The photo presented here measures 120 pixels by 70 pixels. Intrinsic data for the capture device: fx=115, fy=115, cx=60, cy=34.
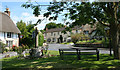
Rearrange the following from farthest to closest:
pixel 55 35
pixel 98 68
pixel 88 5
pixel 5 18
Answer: pixel 55 35 < pixel 5 18 < pixel 88 5 < pixel 98 68

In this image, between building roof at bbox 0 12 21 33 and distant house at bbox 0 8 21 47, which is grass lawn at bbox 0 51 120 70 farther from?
building roof at bbox 0 12 21 33

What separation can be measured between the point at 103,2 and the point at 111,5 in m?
1.99

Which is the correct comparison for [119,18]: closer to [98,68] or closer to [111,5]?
[111,5]

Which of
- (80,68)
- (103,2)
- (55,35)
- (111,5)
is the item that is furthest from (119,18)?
(55,35)

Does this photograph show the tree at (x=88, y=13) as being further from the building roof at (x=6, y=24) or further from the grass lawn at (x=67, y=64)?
the building roof at (x=6, y=24)

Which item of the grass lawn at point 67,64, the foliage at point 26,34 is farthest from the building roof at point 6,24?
the grass lawn at point 67,64

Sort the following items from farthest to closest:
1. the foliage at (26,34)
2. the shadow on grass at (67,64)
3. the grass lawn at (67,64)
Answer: the foliage at (26,34) < the grass lawn at (67,64) < the shadow on grass at (67,64)

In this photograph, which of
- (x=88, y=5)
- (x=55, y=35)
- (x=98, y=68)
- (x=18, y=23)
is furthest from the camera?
(x=55, y=35)

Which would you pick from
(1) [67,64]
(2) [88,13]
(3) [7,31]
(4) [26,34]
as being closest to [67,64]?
(1) [67,64]

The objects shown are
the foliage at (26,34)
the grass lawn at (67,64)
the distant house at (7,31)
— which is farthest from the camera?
the foliage at (26,34)

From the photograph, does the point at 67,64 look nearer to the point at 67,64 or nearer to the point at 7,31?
the point at 67,64

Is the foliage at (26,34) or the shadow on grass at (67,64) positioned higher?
the foliage at (26,34)

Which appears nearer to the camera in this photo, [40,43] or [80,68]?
[80,68]

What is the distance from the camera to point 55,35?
6488 cm
